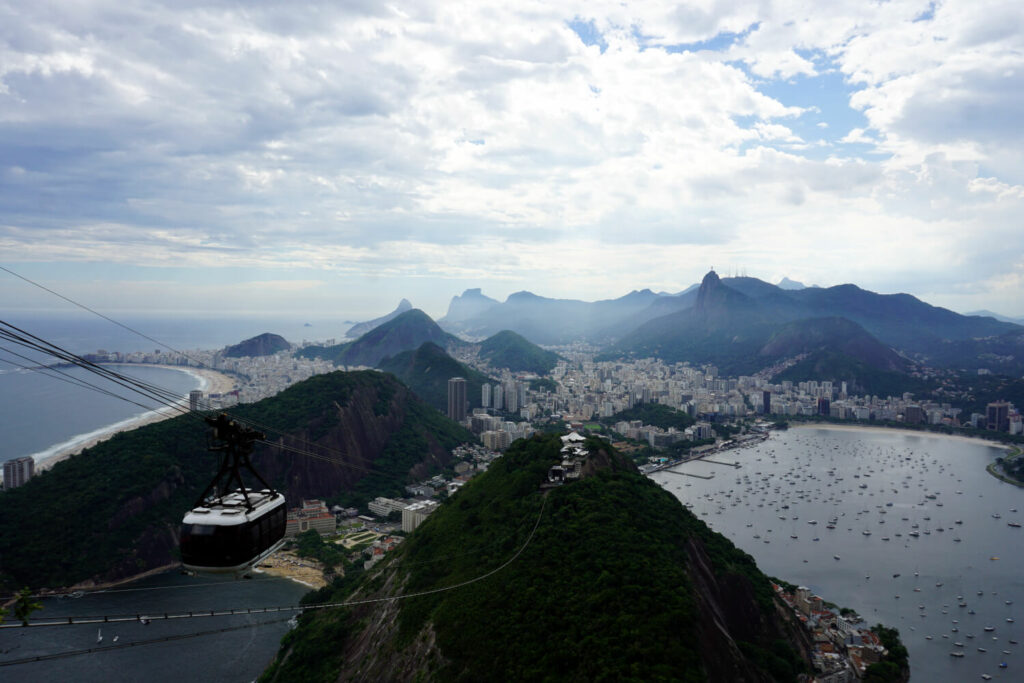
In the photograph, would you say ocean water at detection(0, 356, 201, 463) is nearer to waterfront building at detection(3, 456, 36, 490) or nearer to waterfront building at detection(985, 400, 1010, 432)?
waterfront building at detection(3, 456, 36, 490)

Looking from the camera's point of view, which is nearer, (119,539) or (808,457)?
(119,539)

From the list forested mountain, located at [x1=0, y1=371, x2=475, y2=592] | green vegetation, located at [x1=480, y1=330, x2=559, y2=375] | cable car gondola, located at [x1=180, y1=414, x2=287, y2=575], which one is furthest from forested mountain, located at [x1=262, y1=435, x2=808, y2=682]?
green vegetation, located at [x1=480, y1=330, x2=559, y2=375]

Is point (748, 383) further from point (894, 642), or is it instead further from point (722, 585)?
point (722, 585)

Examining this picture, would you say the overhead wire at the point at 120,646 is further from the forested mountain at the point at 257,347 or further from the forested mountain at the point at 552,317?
the forested mountain at the point at 552,317

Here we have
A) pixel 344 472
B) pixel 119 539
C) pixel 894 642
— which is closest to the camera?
pixel 894 642

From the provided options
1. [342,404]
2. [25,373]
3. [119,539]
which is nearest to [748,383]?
[342,404]
